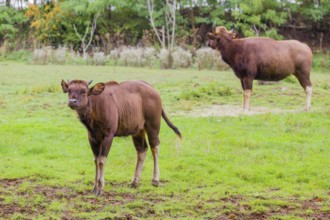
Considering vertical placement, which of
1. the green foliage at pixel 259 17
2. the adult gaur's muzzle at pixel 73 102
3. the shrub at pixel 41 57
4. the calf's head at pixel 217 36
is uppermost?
the green foliage at pixel 259 17

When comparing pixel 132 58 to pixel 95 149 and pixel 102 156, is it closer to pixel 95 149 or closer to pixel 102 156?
pixel 95 149

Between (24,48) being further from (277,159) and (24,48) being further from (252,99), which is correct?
(277,159)

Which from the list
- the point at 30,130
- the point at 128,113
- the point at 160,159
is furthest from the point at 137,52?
the point at 128,113

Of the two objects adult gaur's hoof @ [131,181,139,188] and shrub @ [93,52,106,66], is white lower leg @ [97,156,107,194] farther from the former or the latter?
shrub @ [93,52,106,66]

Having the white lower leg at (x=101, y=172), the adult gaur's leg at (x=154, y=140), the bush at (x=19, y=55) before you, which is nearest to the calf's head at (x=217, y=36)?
the adult gaur's leg at (x=154, y=140)

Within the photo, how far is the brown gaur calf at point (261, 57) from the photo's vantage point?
1386 cm

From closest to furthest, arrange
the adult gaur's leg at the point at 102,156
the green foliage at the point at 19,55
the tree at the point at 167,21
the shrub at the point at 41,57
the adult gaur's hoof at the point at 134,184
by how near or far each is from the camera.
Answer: the adult gaur's leg at the point at 102,156 → the adult gaur's hoof at the point at 134,184 → the shrub at the point at 41,57 → the green foliage at the point at 19,55 → the tree at the point at 167,21

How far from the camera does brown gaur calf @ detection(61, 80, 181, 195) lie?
697 cm

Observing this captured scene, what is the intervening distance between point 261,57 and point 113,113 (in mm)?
7301

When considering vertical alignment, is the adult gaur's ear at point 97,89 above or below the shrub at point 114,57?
above

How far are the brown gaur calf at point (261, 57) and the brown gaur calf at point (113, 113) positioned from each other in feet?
20.3

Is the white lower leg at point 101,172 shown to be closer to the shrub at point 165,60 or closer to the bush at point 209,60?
the bush at point 209,60

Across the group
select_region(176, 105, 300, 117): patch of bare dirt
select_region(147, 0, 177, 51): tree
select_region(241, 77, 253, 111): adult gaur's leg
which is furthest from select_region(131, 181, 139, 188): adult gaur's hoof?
select_region(147, 0, 177, 51): tree

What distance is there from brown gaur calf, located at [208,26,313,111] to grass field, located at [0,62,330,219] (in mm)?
812
